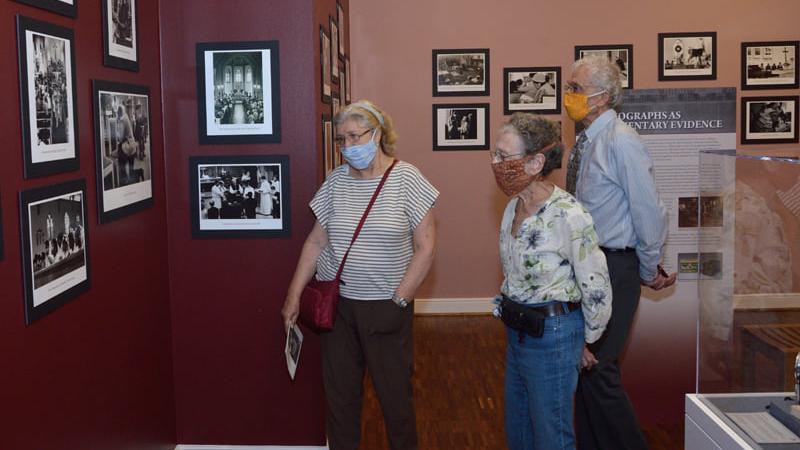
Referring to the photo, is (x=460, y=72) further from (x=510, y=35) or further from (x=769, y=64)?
(x=769, y=64)

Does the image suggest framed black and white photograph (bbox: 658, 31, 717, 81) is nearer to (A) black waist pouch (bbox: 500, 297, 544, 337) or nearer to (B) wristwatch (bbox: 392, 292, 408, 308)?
(B) wristwatch (bbox: 392, 292, 408, 308)

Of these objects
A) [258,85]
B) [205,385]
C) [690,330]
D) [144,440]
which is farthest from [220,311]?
[690,330]

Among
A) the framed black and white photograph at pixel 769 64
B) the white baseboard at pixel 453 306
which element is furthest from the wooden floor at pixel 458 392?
the framed black and white photograph at pixel 769 64

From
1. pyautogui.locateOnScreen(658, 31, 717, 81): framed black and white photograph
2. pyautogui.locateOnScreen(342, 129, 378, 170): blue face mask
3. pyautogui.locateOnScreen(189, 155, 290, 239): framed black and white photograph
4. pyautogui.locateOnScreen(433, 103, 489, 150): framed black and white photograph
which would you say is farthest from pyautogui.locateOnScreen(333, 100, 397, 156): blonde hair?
pyautogui.locateOnScreen(658, 31, 717, 81): framed black and white photograph

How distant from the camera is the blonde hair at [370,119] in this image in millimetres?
3434

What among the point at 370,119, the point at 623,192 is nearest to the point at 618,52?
the point at 623,192

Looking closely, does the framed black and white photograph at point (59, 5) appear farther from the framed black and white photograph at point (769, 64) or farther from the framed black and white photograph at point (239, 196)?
the framed black and white photograph at point (769, 64)

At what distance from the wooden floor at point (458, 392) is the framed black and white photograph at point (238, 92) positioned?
1708 millimetres

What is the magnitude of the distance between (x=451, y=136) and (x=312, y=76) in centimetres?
340

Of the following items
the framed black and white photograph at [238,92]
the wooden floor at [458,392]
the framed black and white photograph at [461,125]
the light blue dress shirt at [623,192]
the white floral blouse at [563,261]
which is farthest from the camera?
the framed black and white photograph at [461,125]

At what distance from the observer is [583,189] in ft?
12.1

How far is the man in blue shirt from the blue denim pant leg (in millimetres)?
636

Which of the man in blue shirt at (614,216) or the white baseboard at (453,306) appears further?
the white baseboard at (453,306)

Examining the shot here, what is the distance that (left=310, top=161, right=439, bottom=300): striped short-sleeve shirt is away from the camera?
341cm
